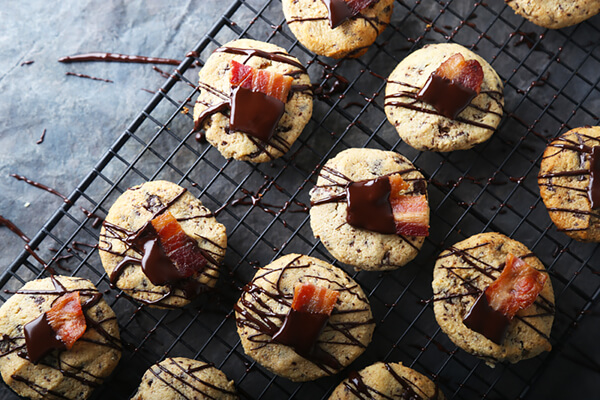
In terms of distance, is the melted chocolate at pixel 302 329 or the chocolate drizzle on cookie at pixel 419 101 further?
the chocolate drizzle on cookie at pixel 419 101

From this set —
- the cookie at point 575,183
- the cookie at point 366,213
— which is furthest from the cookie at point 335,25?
the cookie at point 575,183

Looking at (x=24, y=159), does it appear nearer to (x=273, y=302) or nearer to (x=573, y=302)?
(x=273, y=302)

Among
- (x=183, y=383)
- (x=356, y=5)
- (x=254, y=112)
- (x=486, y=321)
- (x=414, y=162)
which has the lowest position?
(x=486, y=321)

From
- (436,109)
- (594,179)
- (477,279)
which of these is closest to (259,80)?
(436,109)

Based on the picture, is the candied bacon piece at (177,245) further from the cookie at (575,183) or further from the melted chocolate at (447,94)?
the cookie at (575,183)

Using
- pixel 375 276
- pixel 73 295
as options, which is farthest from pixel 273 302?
pixel 73 295

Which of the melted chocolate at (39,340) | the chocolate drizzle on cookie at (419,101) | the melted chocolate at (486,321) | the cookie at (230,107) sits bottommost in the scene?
the melted chocolate at (486,321)

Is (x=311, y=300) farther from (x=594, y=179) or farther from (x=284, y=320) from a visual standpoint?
(x=594, y=179)
